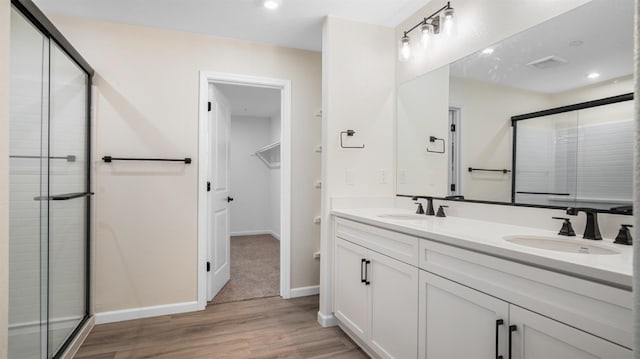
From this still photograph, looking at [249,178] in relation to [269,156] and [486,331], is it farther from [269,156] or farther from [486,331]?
[486,331]

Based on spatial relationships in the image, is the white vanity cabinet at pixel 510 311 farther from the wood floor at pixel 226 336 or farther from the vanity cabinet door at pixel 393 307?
the wood floor at pixel 226 336

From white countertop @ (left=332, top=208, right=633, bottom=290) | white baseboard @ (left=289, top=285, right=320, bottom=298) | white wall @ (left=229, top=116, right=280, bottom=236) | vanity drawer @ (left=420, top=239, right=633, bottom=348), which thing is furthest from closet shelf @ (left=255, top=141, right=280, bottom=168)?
vanity drawer @ (left=420, top=239, right=633, bottom=348)

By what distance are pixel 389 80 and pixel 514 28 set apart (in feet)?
3.48

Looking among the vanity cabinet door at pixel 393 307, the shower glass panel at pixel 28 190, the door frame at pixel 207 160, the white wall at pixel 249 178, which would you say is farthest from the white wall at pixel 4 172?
the white wall at pixel 249 178

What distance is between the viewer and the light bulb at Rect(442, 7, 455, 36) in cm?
198

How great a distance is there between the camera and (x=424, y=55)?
2.36m

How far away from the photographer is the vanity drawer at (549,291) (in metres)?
0.82

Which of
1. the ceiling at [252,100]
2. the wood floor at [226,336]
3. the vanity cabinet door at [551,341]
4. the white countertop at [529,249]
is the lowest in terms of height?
the wood floor at [226,336]

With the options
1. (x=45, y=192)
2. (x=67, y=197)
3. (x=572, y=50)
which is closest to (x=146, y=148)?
(x=67, y=197)

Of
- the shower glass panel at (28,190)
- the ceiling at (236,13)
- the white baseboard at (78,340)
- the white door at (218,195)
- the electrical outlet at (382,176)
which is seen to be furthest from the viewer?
the white door at (218,195)

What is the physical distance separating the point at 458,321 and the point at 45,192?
2.22 metres

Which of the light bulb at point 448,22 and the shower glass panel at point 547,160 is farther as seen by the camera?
the light bulb at point 448,22

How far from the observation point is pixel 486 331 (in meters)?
1.18

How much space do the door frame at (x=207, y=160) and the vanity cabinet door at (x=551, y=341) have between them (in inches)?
86.9
